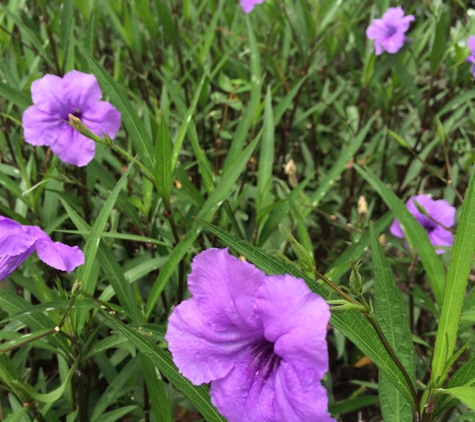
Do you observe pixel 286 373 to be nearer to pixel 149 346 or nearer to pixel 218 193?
pixel 149 346

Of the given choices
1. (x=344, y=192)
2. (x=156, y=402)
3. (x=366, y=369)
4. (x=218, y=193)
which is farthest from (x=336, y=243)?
(x=156, y=402)

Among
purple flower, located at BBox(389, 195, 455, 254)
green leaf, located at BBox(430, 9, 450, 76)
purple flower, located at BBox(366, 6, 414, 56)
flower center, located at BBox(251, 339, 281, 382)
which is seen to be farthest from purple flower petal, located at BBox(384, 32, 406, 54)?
flower center, located at BBox(251, 339, 281, 382)

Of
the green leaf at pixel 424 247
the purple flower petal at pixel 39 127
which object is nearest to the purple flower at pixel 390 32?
the green leaf at pixel 424 247

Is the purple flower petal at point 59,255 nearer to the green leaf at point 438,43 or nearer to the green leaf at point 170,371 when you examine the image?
the green leaf at point 170,371

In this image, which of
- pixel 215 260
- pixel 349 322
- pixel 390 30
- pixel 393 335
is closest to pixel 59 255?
pixel 215 260

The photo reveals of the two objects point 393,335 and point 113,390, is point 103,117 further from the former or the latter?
point 393,335

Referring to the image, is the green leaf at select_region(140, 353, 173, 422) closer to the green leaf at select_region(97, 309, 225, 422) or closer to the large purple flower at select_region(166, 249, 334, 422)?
the green leaf at select_region(97, 309, 225, 422)
